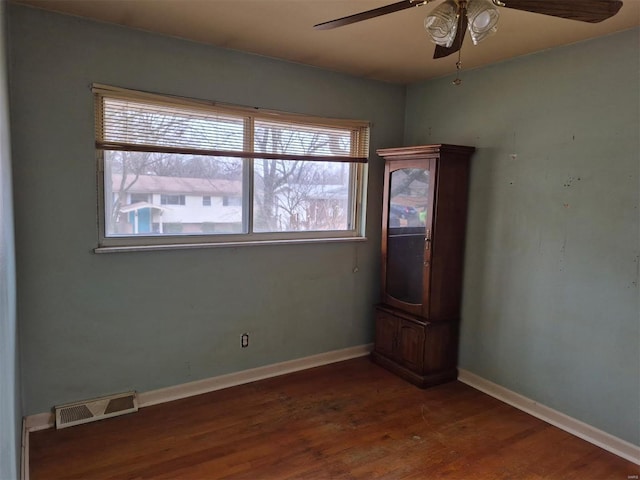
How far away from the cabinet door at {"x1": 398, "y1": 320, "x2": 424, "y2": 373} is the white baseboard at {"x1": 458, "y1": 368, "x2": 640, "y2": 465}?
410 millimetres

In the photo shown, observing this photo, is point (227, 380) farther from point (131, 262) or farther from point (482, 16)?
point (482, 16)

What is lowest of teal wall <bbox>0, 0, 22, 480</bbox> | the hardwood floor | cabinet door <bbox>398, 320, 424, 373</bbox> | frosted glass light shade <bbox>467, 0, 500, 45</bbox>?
the hardwood floor

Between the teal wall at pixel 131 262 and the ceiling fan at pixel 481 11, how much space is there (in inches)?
62.1

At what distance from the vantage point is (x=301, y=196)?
132 inches

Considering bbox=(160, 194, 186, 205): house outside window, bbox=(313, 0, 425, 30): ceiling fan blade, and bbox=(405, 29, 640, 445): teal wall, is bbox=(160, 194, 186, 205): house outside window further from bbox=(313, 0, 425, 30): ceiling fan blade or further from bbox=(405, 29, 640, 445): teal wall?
bbox=(405, 29, 640, 445): teal wall

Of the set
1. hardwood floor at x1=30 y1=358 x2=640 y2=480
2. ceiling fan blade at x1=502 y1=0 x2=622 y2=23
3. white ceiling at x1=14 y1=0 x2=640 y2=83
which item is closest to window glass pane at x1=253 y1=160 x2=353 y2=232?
white ceiling at x1=14 y1=0 x2=640 y2=83

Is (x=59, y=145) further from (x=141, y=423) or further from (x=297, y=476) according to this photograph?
(x=297, y=476)

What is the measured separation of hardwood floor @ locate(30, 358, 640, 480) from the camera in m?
2.23

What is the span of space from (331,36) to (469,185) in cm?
149

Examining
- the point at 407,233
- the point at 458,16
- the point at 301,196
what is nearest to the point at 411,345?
the point at 407,233

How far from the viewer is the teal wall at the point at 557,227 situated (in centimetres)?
242

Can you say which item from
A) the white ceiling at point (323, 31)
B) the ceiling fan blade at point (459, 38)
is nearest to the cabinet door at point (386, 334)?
the white ceiling at point (323, 31)

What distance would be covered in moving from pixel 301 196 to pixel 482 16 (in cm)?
207

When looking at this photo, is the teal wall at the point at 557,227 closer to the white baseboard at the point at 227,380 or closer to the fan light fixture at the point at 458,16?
the white baseboard at the point at 227,380
